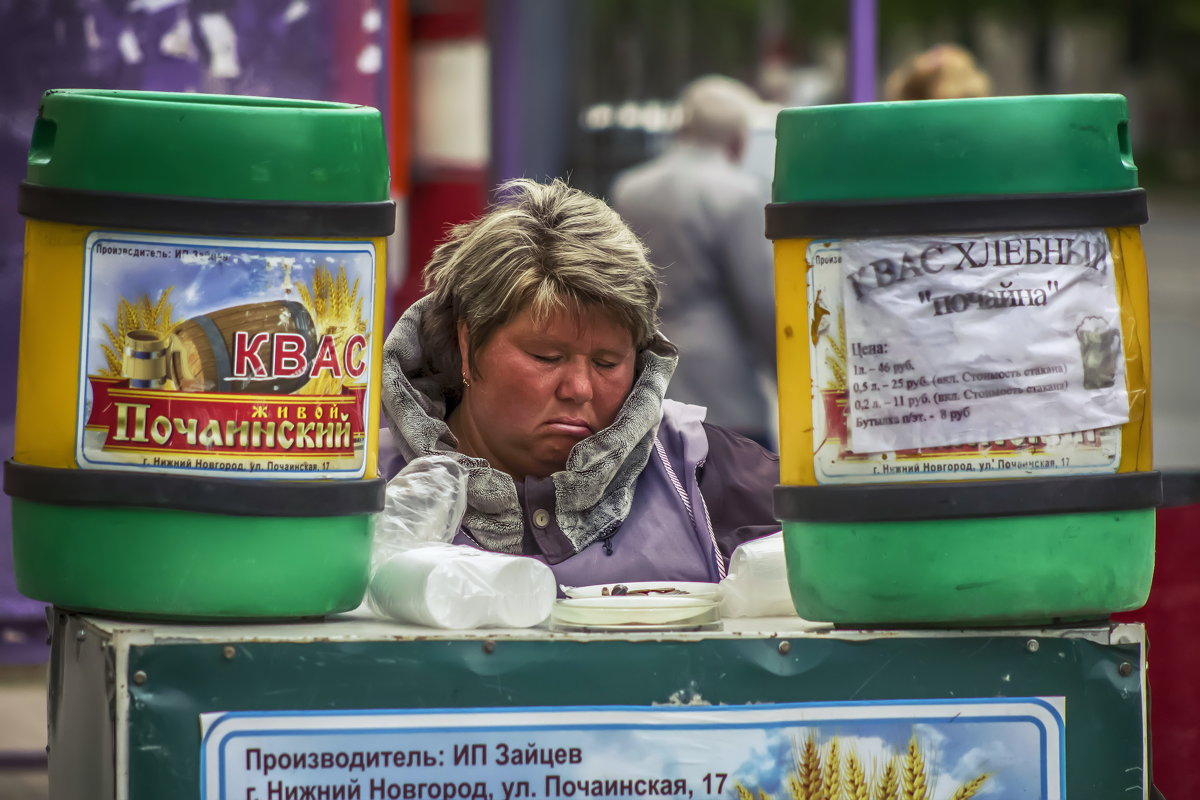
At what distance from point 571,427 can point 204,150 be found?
1.03 m

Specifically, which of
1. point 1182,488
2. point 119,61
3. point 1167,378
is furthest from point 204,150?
point 1167,378

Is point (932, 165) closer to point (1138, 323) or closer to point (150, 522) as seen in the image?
point (1138, 323)

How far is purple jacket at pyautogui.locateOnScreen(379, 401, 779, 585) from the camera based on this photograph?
8.89 ft

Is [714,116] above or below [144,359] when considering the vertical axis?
above

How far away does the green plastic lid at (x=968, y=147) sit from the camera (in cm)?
190

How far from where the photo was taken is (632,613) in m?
2.04

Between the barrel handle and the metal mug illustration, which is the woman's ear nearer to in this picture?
the barrel handle

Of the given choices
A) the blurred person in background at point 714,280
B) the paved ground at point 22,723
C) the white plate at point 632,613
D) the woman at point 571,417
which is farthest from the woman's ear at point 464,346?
the blurred person in background at point 714,280

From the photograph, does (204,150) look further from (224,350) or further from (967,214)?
(967,214)

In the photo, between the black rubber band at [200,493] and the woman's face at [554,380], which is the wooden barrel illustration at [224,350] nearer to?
the black rubber band at [200,493]

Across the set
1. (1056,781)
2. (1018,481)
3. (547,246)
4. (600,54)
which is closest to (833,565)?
(1018,481)

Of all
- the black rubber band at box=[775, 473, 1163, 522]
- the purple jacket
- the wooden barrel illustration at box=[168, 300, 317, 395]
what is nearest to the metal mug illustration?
the black rubber band at box=[775, 473, 1163, 522]

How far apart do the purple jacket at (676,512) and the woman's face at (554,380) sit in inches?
3.2

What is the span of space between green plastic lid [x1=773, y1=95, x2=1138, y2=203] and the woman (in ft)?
2.93
